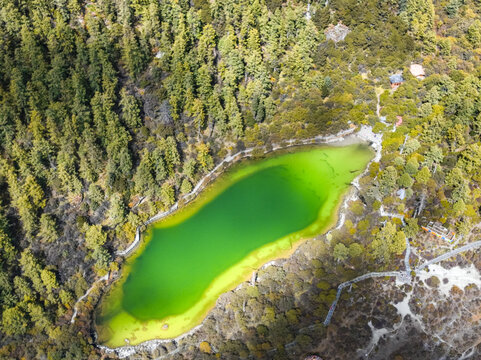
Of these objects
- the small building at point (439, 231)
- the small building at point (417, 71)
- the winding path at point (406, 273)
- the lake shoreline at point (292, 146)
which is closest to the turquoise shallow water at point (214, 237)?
the lake shoreline at point (292, 146)

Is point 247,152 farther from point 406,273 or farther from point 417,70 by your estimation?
point 417,70

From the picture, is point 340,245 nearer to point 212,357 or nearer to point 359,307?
point 359,307

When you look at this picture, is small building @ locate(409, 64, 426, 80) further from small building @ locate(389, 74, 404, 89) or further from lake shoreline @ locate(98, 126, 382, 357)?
lake shoreline @ locate(98, 126, 382, 357)

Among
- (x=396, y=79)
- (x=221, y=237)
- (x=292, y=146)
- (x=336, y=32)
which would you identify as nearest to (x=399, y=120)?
(x=396, y=79)

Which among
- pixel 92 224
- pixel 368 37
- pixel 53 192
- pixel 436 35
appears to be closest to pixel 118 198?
pixel 92 224

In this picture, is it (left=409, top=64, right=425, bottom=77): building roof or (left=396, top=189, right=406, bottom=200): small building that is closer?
(left=396, top=189, right=406, bottom=200): small building

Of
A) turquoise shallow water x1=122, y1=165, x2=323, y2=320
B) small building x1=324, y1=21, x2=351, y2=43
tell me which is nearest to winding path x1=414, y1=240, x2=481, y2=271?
turquoise shallow water x1=122, y1=165, x2=323, y2=320

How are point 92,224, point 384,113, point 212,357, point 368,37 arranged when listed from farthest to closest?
point 368,37, point 384,113, point 92,224, point 212,357
